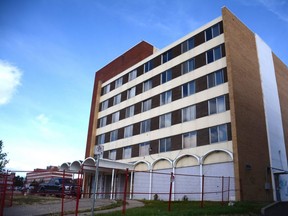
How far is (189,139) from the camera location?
2845 cm

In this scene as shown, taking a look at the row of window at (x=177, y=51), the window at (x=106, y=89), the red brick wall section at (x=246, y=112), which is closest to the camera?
the red brick wall section at (x=246, y=112)

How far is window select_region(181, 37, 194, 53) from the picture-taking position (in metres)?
31.6

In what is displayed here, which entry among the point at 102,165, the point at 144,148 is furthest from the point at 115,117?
the point at 102,165

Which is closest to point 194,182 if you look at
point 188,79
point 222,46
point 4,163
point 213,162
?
point 213,162

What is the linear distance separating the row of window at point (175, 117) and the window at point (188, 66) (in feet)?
13.5

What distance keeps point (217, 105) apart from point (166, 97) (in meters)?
7.53

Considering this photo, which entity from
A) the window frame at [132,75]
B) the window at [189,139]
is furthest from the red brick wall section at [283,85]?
the window frame at [132,75]

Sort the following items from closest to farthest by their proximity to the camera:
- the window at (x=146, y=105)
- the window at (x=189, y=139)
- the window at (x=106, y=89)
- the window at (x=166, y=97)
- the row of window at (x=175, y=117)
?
the row of window at (x=175, y=117)
the window at (x=189, y=139)
the window at (x=166, y=97)
the window at (x=146, y=105)
the window at (x=106, y=89)

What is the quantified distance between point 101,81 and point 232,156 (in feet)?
94.5

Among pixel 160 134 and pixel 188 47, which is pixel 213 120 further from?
pixel 188 47

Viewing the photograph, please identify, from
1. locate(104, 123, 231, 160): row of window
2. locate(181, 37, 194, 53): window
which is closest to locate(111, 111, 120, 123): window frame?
locate(104, 123, 231, 160): row of window

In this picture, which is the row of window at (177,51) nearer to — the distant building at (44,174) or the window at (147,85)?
the window at (147,85)

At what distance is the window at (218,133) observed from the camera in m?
25.2

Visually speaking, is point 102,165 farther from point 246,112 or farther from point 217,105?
point 246,112
